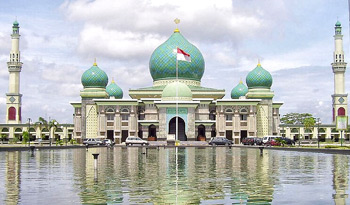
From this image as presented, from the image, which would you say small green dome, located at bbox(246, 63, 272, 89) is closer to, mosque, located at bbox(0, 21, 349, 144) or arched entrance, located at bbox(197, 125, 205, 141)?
mosque, located at bbox(0, 21, 349, 144)

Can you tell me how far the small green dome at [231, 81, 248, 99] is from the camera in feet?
259

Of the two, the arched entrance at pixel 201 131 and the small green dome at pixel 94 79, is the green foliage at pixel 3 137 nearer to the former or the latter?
the small green dome at pixel 94 79

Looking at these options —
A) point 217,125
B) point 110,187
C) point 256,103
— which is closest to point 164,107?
point 217,125

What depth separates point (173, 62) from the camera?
231ft

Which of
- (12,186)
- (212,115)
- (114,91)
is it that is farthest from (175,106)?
(12,186)

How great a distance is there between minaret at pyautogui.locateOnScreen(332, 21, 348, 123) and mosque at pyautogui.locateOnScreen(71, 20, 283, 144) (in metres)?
18.2

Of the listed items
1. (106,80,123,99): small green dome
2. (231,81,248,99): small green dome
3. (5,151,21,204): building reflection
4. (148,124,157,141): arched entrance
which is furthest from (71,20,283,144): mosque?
(5,151,21,204): building reflection

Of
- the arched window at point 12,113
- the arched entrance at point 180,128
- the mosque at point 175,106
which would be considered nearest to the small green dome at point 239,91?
the mosque at point 175,106

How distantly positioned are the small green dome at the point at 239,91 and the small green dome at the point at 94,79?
20108 mm

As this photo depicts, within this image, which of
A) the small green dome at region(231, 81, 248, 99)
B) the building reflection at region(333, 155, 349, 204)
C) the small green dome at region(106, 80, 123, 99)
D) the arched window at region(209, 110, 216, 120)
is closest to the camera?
the building reflection at region(333, 155, 349, 204)

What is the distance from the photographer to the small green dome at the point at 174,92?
66.1m

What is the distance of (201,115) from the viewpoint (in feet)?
224

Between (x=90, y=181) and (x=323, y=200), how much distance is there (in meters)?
7.02

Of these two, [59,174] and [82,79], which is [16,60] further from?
[59,174]
